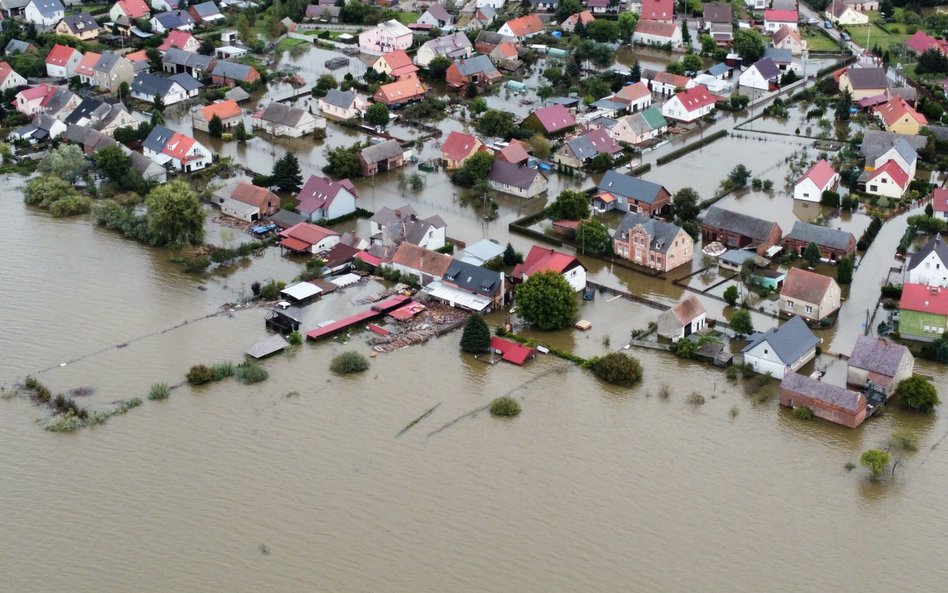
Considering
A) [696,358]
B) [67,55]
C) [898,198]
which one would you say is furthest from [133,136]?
[898,198]

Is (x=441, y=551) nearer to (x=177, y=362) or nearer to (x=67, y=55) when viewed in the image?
(x=177, y=362)

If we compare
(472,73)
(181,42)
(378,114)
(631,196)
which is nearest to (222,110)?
(378,114)

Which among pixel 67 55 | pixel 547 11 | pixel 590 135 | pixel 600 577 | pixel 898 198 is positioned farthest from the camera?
pixel 547 11

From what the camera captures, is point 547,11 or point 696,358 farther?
point 547,11

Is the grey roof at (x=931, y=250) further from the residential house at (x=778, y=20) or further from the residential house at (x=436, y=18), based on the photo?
the residential house at (x=436, y=18)

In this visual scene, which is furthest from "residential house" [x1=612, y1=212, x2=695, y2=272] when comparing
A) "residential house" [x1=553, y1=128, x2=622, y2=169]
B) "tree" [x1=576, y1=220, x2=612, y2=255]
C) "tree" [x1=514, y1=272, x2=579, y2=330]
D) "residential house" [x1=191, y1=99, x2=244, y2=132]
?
"residential house" [x1=191, y1=99, x2=244, y2=132]
